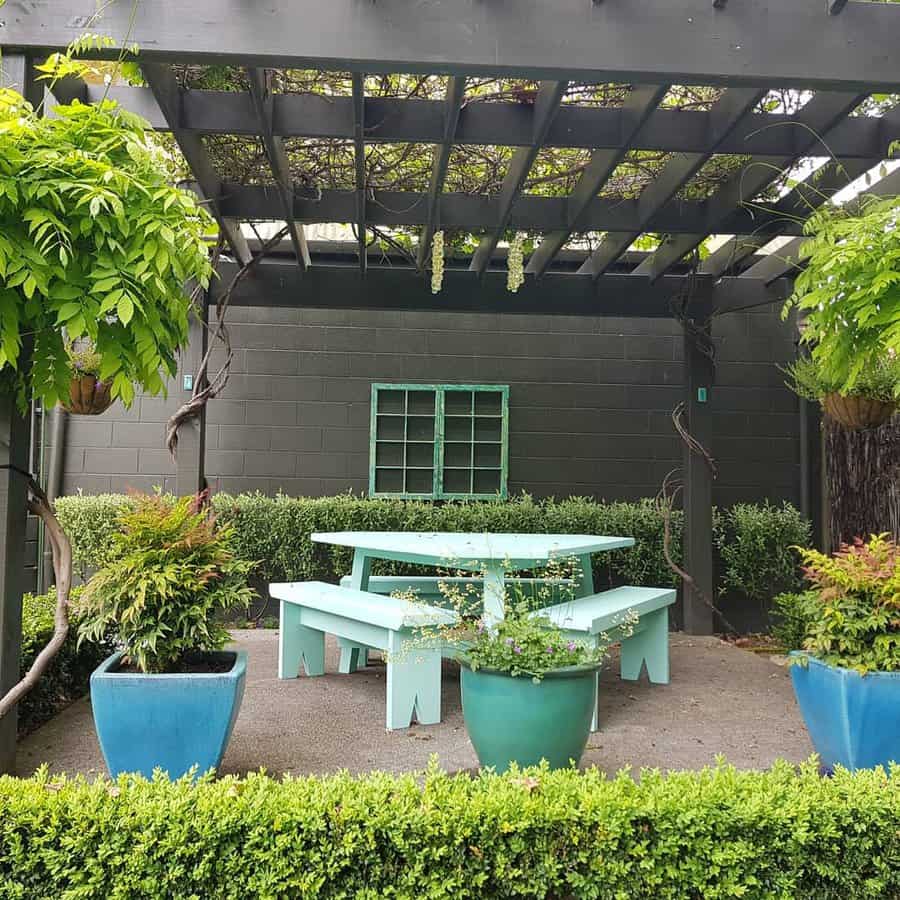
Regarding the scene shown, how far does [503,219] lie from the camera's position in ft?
16.3

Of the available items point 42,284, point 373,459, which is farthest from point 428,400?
point 42,284

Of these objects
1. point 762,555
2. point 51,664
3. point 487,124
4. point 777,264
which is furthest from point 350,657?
point 777,264

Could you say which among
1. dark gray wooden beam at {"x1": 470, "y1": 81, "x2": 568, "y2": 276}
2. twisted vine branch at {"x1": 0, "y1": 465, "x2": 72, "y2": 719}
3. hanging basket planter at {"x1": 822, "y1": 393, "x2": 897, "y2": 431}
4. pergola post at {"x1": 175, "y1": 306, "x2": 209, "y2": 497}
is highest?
dark gray wooden beam at {"x1": 470, "y1": 81, "x2": 568, "y2": 276}

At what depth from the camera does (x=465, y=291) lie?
629 cm

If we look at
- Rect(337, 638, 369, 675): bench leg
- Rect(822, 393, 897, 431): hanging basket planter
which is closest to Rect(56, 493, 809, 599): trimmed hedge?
Rect(337, 638, 369, 675): bench leg

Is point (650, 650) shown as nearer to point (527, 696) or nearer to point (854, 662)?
point (854, 662)

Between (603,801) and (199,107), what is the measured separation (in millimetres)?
3470

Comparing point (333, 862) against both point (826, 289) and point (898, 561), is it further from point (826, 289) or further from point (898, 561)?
point (826, 289)

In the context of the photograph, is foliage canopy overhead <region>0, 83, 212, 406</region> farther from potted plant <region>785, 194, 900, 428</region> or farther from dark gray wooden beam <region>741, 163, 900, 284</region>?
dark gray wooden beam <region>741, 163, 900, 284</region>

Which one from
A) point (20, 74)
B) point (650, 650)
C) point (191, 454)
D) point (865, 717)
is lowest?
point (650, 650)

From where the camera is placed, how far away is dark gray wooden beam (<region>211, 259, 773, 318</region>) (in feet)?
20.3

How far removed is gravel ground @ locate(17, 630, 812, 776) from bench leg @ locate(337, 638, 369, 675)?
0.06 metres

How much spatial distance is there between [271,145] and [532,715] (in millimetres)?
2919

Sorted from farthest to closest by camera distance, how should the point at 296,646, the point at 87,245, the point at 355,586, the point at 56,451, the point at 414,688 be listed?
the point at 56,451 → the point at 355,586 → the point at 296,646 → the point at 414,688 → the point at 87,245
